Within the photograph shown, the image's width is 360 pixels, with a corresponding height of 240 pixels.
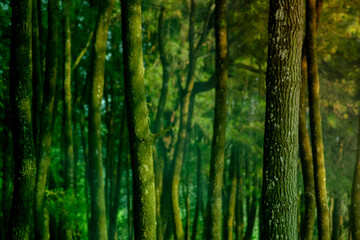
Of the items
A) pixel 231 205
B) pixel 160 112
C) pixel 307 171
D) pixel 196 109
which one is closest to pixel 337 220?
pixel 231 205

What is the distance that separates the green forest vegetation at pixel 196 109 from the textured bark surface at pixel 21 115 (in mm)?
19

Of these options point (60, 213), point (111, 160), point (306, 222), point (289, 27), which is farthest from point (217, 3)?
point (111, 160)

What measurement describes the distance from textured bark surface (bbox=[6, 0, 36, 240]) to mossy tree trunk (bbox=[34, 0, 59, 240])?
4.96 ft

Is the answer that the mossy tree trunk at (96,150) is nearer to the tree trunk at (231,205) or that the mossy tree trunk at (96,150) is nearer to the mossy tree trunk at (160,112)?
the mossy tree trunk at (160,112)

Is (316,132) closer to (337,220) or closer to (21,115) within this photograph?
(21,115)

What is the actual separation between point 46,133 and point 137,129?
391cm

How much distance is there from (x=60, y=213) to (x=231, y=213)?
7208 mm

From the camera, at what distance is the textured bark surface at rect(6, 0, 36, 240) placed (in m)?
7.08

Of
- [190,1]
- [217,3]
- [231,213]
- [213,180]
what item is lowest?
[231,213]

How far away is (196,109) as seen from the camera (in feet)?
60.4

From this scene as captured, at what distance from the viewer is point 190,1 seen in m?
14.5

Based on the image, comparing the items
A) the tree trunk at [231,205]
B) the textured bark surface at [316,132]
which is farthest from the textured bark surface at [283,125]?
the tree trunk at [231,205]

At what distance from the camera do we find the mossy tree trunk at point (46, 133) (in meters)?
8.87

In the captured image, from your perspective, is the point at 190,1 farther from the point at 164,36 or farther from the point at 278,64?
the point at 278,64
